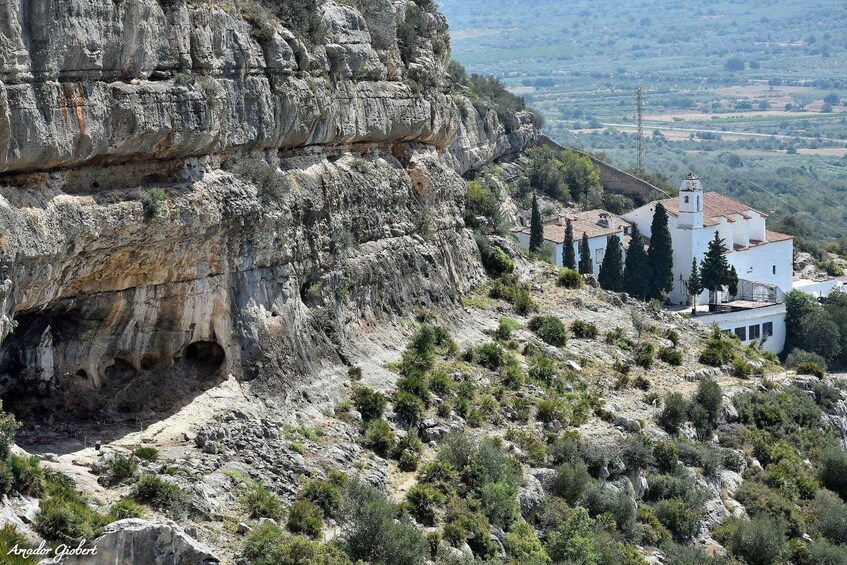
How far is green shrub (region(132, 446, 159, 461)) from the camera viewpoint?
26.5 m

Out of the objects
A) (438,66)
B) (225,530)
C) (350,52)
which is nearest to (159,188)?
Result: (225,530)

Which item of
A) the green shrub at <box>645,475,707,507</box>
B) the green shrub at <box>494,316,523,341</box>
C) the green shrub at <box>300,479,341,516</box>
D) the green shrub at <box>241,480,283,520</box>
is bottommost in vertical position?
the green shrub at <box>645,475,707,507</box>

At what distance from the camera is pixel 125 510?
953 inches

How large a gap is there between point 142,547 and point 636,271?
47.0m

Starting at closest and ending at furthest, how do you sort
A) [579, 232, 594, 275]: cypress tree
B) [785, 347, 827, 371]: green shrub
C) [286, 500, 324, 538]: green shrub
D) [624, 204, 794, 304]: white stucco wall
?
[286, 500, 324, 538]: green shrub < [785, 347, 827, 371]: green shrub < [579, 232, 594, 275]: cypress tree < [624, 204, 794, 304]: white stucco wall

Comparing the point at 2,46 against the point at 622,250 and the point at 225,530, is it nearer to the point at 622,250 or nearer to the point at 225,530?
the point at 225,530

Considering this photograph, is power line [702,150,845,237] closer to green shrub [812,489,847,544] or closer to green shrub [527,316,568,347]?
green shrub [527,316,568,347]

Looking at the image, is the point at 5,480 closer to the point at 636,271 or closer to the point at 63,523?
the point at 63,523

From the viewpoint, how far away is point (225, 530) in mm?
25562

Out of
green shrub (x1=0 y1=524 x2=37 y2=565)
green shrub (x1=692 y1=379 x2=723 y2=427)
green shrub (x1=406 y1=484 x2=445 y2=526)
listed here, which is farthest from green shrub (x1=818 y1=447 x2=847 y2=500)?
green shrub (x1=0 y1=524 x2=37 y2=565)

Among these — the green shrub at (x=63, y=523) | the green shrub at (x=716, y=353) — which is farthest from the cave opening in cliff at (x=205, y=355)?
the green shrub at (x=716, y=353)

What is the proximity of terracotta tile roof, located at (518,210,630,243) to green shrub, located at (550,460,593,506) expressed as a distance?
34326mm

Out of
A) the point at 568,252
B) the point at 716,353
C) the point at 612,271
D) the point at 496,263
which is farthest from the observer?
A: the point at 568,252

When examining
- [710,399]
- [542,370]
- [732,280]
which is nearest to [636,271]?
[732,280]
